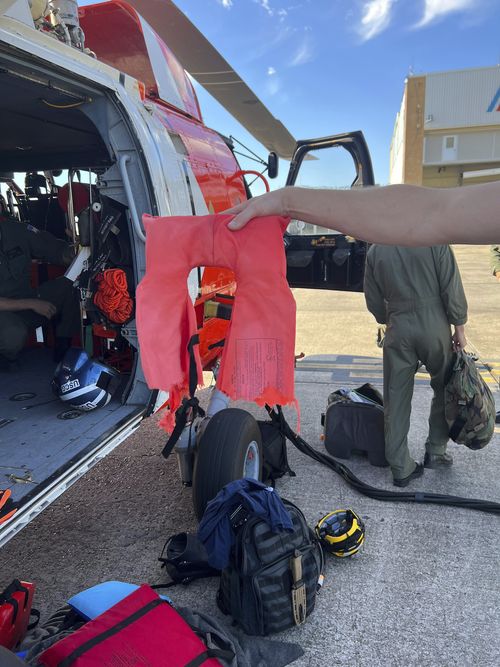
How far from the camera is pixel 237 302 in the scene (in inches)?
74.9

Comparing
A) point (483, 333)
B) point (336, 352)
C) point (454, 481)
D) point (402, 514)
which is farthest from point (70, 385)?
point (483, 333)

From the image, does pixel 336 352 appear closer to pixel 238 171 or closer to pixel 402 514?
pixel 238 171

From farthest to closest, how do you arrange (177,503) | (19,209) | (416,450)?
1. (19,209)
2. (416,450)
3. (177,503)

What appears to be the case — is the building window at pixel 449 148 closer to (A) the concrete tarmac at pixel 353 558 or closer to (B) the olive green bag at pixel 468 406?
(A) the concrete tarmac at pixel 353 558

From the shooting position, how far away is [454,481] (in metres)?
3.57

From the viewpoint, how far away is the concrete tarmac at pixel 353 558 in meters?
2.22

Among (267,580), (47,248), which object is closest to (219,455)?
(267,580)

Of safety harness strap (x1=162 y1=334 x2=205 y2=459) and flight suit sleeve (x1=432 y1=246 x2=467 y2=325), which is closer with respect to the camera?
safety harness strap (x1=162 y1=334 x2=205 y2=459)

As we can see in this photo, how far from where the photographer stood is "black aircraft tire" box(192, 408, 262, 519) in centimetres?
279

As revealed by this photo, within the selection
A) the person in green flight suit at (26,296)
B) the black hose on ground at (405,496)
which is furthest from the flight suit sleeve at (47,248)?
the black hose on ground at (405,496)

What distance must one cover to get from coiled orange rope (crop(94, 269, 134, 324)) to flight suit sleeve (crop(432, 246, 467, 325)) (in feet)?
6.88

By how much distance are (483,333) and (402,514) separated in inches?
219

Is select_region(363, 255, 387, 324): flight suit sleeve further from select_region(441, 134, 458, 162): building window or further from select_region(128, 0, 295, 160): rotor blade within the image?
select_region(441, 134, 458, 162): building window

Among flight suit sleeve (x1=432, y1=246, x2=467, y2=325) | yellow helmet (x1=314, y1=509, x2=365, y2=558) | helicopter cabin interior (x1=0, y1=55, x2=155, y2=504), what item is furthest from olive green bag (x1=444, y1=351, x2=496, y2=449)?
helicopter cabin interior (x1=0, y1=55, x2=155, y2=504)
